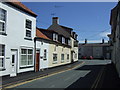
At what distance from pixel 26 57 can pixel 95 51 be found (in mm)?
64238

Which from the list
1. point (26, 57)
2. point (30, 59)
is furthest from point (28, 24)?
point (30, 59)

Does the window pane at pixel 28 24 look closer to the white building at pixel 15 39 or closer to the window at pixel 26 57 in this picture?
the white building at pixel 15 39

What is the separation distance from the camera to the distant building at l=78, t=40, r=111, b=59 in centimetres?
7431

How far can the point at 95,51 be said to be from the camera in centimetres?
7700

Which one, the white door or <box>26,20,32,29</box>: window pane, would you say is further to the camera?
<box>26,20,32,29</box>: window pane

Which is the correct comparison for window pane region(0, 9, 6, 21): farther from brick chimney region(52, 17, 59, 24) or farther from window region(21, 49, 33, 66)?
brick chimney region(52, 17, 59, 24)

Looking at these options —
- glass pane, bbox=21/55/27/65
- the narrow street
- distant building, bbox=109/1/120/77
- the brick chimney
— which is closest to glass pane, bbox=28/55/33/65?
glass pane, bbox=21/55/27/65

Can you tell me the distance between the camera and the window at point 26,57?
15.6 m

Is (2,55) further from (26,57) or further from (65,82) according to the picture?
(65,82)

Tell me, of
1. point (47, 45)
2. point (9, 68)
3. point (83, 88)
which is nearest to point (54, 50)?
point (47, 45)

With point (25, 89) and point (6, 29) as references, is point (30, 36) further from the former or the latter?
point (25, 89)

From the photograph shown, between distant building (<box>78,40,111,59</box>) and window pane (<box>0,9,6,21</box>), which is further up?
window pane (<box>0,9,6,21</box>)

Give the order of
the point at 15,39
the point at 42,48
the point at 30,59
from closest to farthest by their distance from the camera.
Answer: the point at 15,39 → the point at 30,59 → the point at 42,48

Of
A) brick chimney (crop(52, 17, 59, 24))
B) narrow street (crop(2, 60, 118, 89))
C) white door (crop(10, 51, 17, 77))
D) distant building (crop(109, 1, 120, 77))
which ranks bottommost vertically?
narrow street (crop(2, 60, 118, 89))
